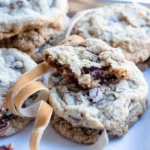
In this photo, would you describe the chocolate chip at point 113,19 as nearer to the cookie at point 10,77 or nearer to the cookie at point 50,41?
the cookie at point 50,41

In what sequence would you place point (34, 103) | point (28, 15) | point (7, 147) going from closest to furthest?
point (7, 147) < point (34, 103) < point (28, 15)

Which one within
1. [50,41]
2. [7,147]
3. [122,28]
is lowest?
[7,147]

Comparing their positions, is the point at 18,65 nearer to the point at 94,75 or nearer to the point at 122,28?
the point at 94,75

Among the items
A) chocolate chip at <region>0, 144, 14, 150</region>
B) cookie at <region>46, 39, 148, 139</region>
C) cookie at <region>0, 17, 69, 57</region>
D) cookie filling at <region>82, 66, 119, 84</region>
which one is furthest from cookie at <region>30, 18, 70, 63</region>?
chocolate chip at <region>0, 144, 14, 150</region>

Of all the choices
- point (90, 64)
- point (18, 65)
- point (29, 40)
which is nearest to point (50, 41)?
point (29, 40)

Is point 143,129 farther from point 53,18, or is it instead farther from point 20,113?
point 53,18

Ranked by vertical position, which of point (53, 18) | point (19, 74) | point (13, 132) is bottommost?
point (13, 132)

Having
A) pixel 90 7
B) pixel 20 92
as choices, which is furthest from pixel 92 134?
pixel 90 7
